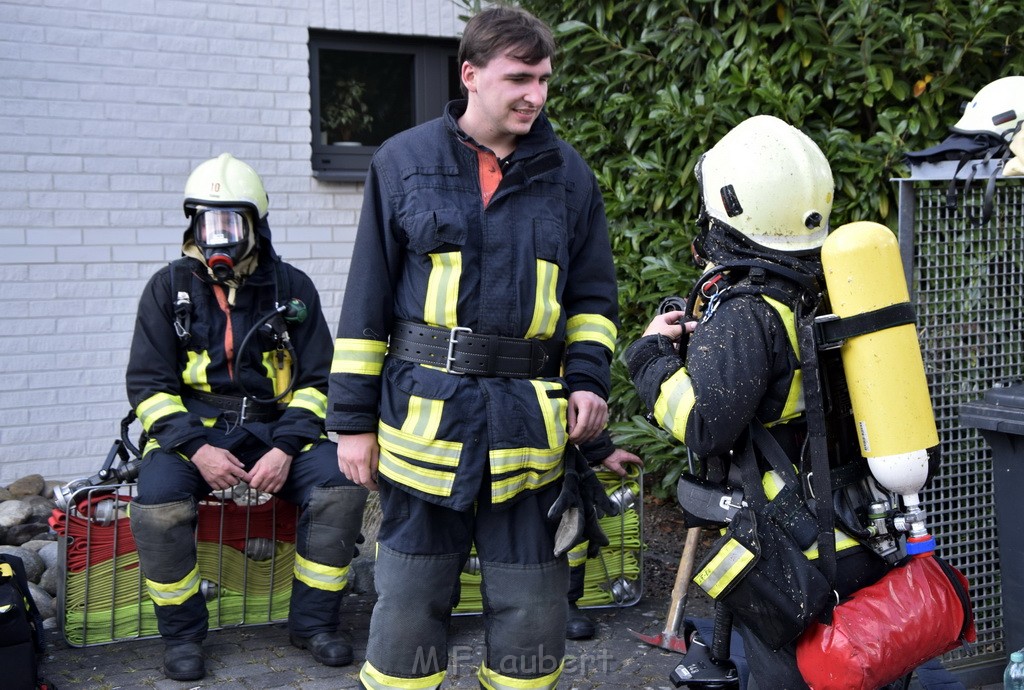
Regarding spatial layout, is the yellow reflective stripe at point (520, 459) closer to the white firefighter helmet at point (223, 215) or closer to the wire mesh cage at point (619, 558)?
the wire mesh cage at point (619, 558)

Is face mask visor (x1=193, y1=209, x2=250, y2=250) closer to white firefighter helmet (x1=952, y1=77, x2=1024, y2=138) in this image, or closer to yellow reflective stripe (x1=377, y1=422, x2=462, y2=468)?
yellow reflective stripe (x1=377, y1=422, x2=462, y2=468)

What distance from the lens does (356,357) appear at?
2852mm

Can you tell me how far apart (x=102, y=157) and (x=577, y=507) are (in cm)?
439

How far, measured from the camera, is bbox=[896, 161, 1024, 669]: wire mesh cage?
11.7ft

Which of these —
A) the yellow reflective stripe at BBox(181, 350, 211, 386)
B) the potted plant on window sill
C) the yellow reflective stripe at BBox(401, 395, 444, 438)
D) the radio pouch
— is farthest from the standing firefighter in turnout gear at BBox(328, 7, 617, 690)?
the potted plant on window sill

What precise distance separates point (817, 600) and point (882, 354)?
22.9 inches

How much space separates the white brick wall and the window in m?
0.26

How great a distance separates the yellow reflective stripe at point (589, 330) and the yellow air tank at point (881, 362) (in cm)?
79

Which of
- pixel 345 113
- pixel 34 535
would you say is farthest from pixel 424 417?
pixel 345 113

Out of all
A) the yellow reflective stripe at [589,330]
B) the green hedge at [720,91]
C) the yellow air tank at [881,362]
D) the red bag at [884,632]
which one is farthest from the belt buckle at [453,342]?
the green hedge at [720,91]

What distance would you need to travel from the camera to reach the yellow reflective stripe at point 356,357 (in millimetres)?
2850

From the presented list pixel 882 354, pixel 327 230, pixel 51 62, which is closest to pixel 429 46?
pixel 327 230

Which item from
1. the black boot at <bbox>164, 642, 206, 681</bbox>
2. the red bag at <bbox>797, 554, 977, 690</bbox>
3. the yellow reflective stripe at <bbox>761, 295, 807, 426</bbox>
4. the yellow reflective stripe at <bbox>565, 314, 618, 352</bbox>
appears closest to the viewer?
the red bag at <bbox>797, 554, 977, 690</bbox>

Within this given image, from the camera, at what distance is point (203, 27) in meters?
6.37
